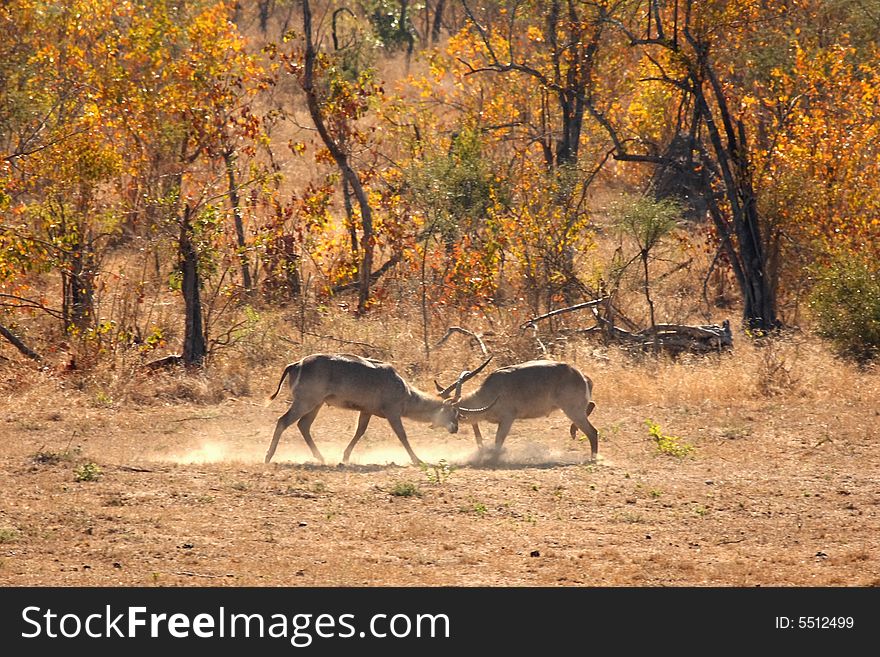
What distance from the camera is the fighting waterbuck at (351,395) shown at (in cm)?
1295

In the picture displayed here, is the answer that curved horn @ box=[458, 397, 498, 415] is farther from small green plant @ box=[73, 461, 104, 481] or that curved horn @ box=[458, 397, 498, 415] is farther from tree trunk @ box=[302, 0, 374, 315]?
tree trunk @ box=[302, 0, 374, 315]

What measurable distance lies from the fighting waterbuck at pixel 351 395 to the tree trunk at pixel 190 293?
473 cm

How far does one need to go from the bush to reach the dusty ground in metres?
2.53

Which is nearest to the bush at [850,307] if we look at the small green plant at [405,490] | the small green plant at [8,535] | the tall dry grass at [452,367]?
the tall dry grass at [452,367]

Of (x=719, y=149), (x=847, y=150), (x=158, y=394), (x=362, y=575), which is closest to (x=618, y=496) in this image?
(x=362, y=575)

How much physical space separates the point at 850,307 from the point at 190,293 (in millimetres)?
9690

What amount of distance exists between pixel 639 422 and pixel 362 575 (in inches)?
275

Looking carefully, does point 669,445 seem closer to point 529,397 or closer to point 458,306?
point 529,397

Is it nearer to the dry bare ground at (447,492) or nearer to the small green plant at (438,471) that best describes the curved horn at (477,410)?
the dry bare ground at (447,492)

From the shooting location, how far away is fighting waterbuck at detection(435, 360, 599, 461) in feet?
44.2

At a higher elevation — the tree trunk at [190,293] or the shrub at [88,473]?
the tree trunk at [190,293]

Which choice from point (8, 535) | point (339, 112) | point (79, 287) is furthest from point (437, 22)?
point (8, 535)

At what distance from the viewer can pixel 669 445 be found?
13320mm

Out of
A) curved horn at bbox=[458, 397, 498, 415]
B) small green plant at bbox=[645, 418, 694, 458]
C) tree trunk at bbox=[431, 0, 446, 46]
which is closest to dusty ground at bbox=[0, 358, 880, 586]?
small green plant at bbox=[645, 418, 694, 458]
